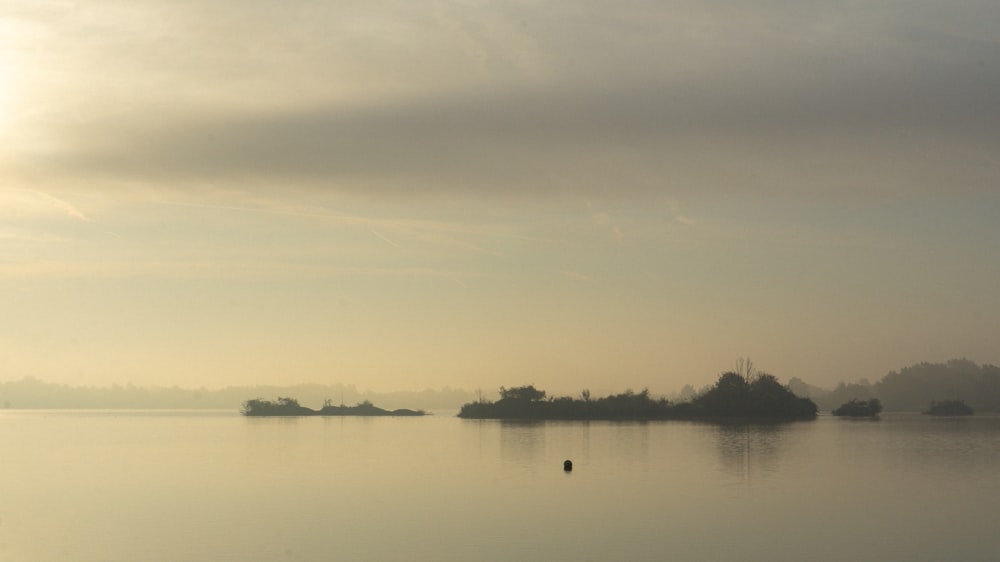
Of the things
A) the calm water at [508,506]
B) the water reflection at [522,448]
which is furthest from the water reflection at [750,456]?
the water reflection at [522,448]

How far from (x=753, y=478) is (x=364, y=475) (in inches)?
872

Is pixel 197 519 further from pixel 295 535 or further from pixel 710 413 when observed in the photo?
pixel 710 413

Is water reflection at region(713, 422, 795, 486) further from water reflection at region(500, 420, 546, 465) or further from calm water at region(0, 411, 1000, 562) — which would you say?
water reflection at region(500, 420, 546, 465)

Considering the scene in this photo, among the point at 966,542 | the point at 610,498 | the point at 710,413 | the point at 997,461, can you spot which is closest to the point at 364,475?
the point at 610,498

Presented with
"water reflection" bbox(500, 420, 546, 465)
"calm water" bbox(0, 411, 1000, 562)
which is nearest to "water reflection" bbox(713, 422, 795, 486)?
"calm water" bbox(0, 411, 1000, 562)

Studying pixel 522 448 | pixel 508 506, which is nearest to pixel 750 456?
pixel 522 448

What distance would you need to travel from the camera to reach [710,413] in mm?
195500

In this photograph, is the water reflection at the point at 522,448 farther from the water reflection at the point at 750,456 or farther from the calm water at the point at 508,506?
the water reflection at the point at 750,456

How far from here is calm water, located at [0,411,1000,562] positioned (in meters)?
35.7

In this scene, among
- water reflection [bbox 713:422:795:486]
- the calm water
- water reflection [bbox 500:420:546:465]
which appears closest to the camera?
the calm water

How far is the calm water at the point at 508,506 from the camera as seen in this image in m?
35.7

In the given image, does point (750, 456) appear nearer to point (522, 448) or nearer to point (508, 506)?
point (522, 448)

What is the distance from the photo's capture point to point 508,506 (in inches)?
1831

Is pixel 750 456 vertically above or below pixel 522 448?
above
